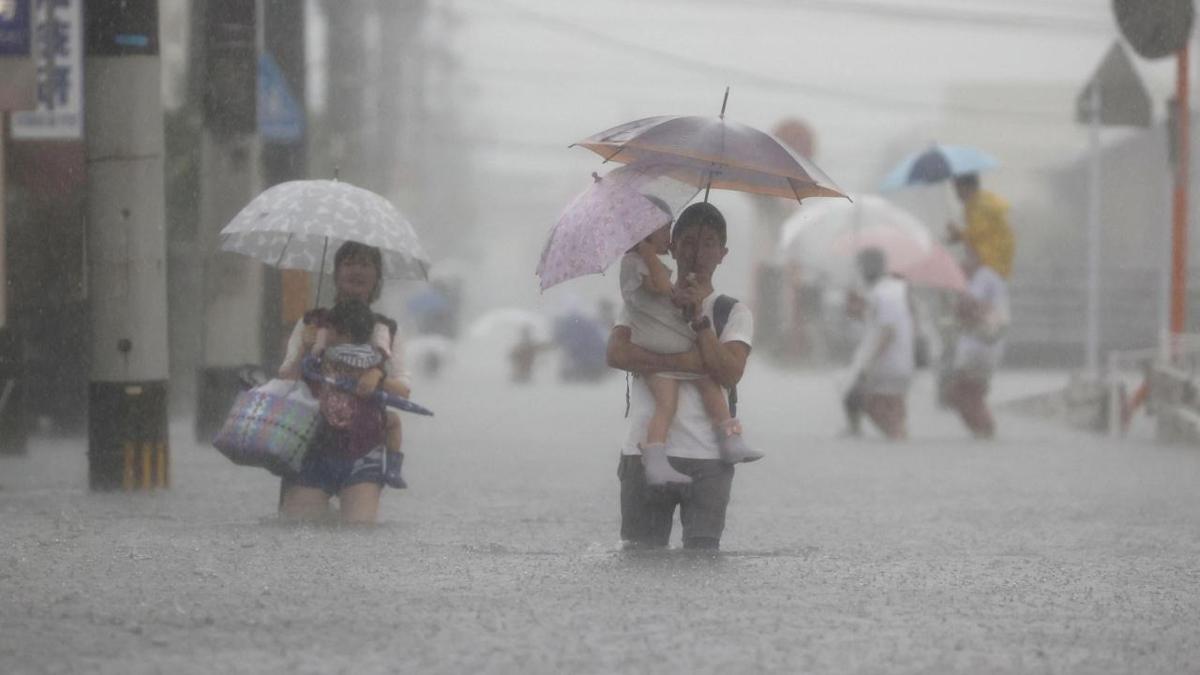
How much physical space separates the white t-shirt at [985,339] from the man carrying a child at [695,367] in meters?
10.3

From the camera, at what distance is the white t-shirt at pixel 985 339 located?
18172 millimetres

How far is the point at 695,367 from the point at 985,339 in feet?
34.9

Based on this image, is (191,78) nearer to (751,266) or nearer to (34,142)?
(34,142)

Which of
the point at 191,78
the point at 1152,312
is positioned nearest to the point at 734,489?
the point at 191,78

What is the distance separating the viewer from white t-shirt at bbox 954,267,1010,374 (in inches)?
715

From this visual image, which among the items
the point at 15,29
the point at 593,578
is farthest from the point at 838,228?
the point at 593,578

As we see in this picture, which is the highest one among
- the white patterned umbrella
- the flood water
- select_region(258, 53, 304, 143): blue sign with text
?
select_region(258, 53, 304, 143): blue sign with text

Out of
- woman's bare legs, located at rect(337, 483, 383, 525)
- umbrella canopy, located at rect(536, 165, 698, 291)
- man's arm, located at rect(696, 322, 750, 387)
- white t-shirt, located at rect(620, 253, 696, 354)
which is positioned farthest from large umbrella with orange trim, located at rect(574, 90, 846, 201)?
woman's bare legs, located at rect(337, 483, 383, 525)

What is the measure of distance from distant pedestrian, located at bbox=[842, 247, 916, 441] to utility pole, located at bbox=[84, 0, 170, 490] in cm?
803

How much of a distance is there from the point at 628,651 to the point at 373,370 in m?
3.46

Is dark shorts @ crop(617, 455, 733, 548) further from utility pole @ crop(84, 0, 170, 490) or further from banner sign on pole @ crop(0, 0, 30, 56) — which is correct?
banner sign on pole @ crop(0, 0, 30, 56)

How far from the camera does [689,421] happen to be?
811 cm

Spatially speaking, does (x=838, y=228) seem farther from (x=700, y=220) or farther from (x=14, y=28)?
(x=700, y=220)

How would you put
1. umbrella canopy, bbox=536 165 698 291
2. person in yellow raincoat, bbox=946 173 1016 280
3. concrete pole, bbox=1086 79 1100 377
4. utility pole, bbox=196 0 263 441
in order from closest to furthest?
umbrella canopy, bbox=536 165 698 291 → utility pole, bbox=196 0 263 441 → person in yellow raincoat, bbox=946 173 1016 280 → concrete pole, bbox=1086 79 1100 377
